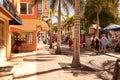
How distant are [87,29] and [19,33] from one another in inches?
962

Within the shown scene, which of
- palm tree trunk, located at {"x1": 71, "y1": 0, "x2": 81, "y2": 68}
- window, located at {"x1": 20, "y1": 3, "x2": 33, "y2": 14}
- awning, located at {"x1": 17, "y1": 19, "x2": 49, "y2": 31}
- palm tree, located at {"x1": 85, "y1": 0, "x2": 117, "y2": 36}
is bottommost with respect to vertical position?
palm tree trunk, located at {"x1": 71, "y1": 0, "x2": 81, "y2": 68}

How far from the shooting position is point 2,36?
19.8m

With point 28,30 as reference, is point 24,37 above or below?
below

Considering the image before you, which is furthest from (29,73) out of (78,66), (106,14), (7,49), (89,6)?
(106,14)

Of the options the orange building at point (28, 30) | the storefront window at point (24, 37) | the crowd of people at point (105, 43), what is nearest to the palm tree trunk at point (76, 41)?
the crowd of people at point (105, 43)

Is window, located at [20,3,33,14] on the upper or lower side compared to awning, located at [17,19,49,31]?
upper

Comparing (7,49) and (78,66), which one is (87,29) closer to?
(7,49)

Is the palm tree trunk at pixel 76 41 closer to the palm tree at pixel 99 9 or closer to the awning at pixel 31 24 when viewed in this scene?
the awning at pixel 31 24

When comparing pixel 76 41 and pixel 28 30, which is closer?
pixel 76 41

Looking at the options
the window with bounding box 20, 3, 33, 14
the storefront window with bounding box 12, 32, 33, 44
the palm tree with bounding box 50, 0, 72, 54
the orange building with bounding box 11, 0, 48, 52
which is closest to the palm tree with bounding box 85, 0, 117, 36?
the orange building with bounding box 11, 0, 48, 52

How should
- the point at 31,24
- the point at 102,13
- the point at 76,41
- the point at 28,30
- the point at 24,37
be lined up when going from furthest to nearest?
1. the point at 102,13
2. the point at 24,37
3. the point at 28,30
4. the point at 31,24
5. the point at 76,41

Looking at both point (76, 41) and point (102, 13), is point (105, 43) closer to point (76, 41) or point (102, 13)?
point (76, 41)

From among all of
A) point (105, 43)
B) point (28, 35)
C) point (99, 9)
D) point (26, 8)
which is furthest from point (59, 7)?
point (99, 9)

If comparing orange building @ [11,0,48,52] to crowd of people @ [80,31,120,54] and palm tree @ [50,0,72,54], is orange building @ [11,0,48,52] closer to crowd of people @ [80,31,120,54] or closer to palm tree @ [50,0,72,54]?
palm tree @ [50,0,72,54]
